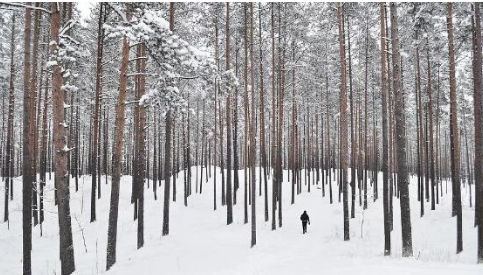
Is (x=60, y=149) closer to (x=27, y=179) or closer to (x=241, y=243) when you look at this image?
(x=27, y=179)

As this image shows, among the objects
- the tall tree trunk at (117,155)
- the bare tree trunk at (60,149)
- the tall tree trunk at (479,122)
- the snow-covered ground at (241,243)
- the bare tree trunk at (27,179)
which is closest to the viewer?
the bare tree trunk at (60,149)

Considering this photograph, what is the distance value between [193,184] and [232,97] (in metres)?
17.9

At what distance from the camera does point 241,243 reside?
15422 mm

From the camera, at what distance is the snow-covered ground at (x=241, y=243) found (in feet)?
31.3

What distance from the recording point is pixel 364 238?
18375 mm

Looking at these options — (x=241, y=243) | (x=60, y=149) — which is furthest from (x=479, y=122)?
(x=60, y=149)

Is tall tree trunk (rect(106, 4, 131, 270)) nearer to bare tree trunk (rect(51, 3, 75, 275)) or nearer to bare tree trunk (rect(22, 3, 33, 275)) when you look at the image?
bare tree trunk (rect(51, 3, 75, 275))

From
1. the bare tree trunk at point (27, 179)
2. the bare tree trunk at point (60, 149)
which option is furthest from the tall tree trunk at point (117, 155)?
the bare tree trunk at point (27, 179)

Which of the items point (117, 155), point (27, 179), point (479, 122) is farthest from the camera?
point (479, 122)

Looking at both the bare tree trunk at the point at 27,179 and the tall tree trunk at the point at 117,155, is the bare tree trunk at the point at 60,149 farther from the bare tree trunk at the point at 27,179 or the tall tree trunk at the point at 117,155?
the bare tree trunk at the point at 27,179

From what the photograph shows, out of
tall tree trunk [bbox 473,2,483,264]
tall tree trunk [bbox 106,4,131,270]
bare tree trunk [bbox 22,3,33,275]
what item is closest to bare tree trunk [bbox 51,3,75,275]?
tall tree trunk [bbox 106,4,131,270]

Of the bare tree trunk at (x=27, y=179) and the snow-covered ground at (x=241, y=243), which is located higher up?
the bare tree trunk at (x=27, y=179)

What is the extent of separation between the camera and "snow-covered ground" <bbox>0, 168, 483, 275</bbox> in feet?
31.3

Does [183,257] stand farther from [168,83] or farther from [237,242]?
[168,83]
